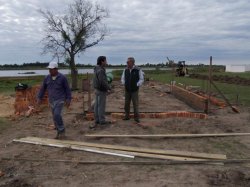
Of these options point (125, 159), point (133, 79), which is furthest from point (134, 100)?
point (125, 159)

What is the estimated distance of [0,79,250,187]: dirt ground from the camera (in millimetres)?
6508

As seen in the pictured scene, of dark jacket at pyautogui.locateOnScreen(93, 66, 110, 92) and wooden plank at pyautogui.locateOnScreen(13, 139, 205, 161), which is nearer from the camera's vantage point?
wooden plank at pyautogui.locateOnScreen(13, 139, 205, 161)

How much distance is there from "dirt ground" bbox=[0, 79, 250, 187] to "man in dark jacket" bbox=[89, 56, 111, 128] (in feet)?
1.28

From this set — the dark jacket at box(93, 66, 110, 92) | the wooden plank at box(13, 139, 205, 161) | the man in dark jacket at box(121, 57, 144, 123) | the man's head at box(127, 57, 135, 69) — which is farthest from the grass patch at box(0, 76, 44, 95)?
the wooden plank at box(13, 139, 205, 161)

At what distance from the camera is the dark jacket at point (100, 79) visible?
10641 mm

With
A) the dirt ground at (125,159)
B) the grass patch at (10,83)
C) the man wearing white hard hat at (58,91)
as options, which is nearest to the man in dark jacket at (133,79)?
the dirt ground at (125,159)

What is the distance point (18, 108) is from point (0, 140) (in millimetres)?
5058

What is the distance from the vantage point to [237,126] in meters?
11.0

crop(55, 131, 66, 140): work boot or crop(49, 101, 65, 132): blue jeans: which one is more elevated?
crop(49, 101, 65, 132): blue jeans

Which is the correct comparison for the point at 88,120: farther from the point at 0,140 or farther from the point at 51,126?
the point at 0,140

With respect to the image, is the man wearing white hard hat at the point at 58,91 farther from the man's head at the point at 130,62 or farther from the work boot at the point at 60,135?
the man's head at the point at 130,62

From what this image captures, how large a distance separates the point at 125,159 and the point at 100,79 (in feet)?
11.3

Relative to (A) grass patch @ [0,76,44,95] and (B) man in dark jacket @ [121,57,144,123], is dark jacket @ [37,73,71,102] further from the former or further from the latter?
(A) grass patch @ [0,76,44,95]

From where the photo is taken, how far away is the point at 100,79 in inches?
419
